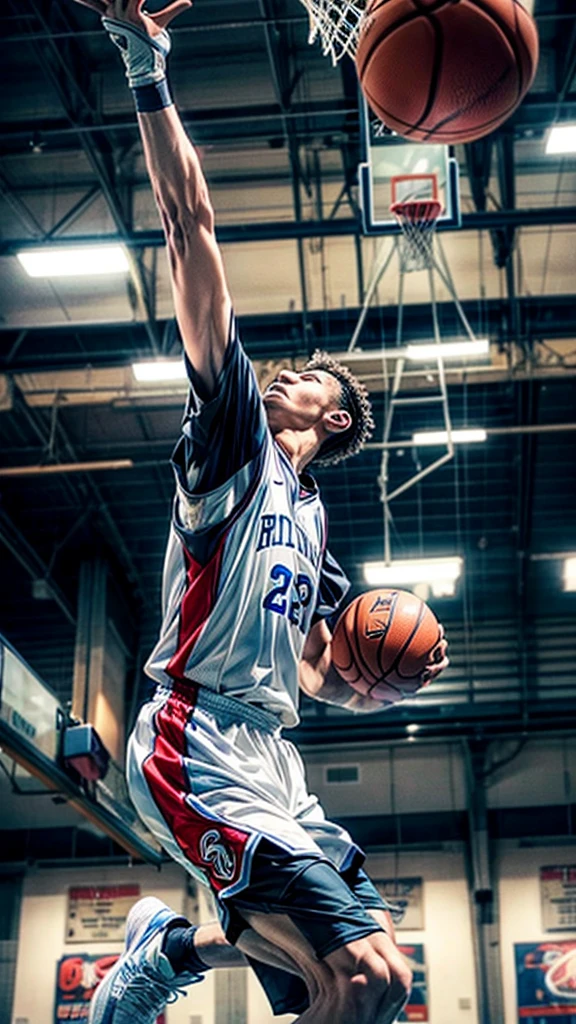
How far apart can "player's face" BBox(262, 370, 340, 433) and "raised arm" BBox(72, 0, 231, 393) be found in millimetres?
666

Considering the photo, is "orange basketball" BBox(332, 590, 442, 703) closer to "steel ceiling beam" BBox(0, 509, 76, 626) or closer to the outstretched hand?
the outstretched hand

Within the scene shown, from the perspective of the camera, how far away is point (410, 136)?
15.1 ft

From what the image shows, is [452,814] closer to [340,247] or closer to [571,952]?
[571,952]

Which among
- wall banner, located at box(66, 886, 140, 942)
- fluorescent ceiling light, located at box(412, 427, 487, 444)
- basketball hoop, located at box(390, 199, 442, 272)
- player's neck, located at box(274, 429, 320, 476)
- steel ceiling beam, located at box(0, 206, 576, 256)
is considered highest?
steel ceiling beam, located at box(0, 206, 576, 256)

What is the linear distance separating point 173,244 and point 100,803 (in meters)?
11.6

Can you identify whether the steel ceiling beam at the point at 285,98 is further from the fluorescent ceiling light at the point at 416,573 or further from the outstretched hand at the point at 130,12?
the outstretched hand at the point at 130,12

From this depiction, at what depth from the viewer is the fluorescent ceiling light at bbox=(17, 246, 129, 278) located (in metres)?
11.6

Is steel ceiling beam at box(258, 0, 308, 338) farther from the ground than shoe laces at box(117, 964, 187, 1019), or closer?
farther from the ground

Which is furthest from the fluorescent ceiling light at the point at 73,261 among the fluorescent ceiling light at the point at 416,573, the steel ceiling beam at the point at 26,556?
the fluorescent ceiling light at the point at 416,573

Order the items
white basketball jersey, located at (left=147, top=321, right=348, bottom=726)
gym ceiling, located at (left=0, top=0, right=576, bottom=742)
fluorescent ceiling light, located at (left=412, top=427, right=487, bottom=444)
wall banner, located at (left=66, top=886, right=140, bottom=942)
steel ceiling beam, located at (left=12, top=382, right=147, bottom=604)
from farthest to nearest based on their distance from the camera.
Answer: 1. wall banner, located at (left=66, top=886, right=140, bottom=942)
2. steel ceiling beam, located at (left=12, top=382, right=147, bottom=604)
3. fluorescent ceiling light, located at (left=412, top=427, right=487, bottom=444)
4. gym ceiling, located at (left=0, top=0, right=576, bottom=742)
5. white basketball jersey, located at (left=147, top=321, right=348, bottom=726)

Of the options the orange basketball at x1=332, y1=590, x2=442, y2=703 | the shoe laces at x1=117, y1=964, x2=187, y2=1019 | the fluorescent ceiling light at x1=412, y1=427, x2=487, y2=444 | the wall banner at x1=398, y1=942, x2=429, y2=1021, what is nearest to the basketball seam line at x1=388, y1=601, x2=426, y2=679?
the orange basketball at x1=332, y1=590, x2=442, y2=703

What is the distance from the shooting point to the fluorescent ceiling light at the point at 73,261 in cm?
1162

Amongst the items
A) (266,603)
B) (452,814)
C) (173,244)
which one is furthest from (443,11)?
(452,814)

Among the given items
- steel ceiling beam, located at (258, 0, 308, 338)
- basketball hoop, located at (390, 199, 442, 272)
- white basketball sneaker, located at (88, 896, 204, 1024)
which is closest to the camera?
white basketball sneaker, located at (88, 896, 204, 1024)
